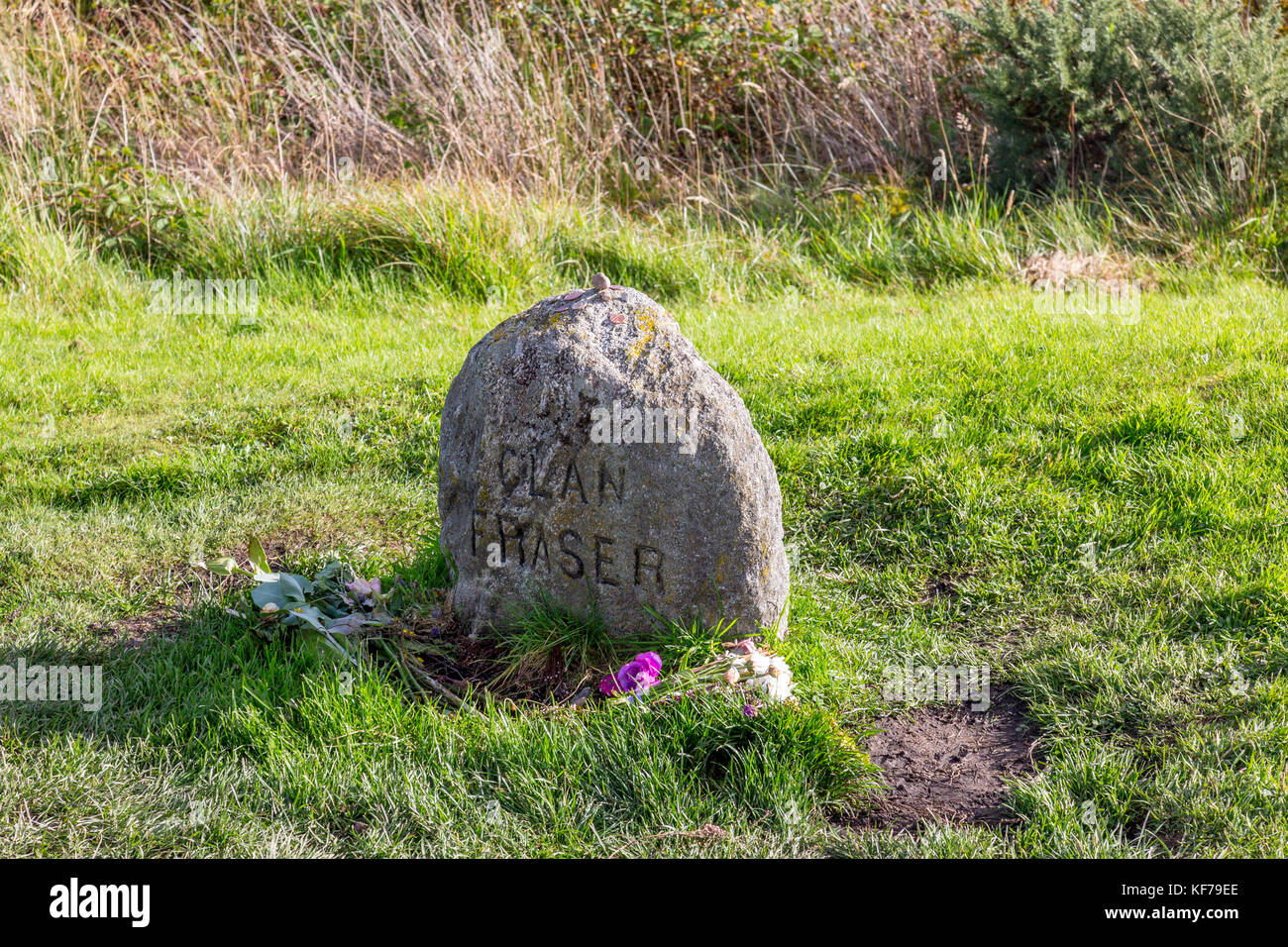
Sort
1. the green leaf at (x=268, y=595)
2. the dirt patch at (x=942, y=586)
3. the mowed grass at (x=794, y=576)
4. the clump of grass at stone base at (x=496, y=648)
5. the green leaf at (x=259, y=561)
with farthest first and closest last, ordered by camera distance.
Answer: the dirt patch at (x=942, y=586) < the green leaf at (x=259, y=561) < the green leaf at (x=268, y=595) < the clump of grass at stone base at (x=496, y=648) < the mowed grass at (x=794, y=576)

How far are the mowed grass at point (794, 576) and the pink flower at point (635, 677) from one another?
0.13 meters

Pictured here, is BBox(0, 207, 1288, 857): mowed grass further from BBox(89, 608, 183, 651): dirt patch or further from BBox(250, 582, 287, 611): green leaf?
BBox(250, 582, 287, 611): green leaf

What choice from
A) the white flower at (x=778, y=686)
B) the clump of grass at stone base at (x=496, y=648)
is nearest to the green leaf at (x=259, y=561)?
the clump of grass at stone base at (x=496, y=648)

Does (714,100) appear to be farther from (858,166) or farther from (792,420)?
(792,420)

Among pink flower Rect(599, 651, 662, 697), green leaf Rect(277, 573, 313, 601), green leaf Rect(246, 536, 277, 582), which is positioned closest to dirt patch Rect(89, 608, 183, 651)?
green leaf Rect(246, 536, 277, 582)

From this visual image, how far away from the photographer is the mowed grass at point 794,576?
9.90ft

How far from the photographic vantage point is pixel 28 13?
908cm

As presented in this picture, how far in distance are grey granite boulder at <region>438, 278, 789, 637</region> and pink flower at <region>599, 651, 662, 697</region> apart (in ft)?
0.51

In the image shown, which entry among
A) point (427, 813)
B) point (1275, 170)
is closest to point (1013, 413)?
point (427, 813)

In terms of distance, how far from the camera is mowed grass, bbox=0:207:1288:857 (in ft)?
9.90

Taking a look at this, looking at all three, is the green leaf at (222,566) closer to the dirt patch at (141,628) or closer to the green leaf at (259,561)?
the green leaf at (259,561)

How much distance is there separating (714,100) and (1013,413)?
17.5 feet

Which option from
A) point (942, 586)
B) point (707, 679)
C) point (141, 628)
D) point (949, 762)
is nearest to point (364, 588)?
point (141, 628)

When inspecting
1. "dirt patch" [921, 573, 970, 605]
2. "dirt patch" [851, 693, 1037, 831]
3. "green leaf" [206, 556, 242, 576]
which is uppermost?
"green leaf" [206, 556, 242, 576]
